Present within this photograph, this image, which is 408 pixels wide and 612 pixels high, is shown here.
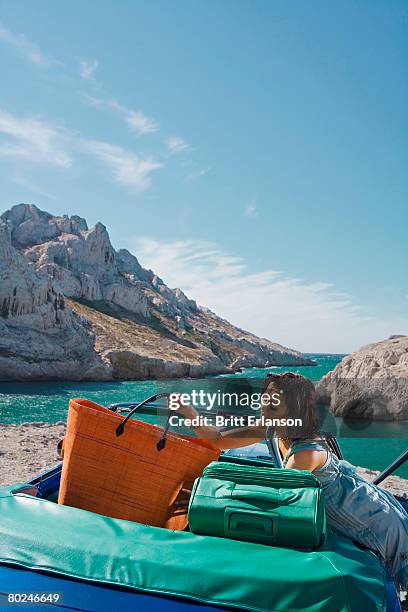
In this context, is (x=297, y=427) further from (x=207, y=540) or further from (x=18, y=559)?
(x=18, y=559)

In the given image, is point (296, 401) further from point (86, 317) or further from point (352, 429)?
point (86, 317)

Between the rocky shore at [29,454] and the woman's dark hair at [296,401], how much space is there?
569 cm

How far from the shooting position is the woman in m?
2.46

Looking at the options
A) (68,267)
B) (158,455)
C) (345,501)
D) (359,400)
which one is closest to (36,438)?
(158,455)

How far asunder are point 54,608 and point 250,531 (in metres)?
0.87

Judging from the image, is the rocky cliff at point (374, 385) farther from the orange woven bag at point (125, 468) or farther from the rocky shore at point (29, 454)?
the orange woven bag at point (125, 468)

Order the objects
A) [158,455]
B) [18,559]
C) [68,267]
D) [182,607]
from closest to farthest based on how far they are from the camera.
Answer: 1. [182,607]
2. [18,559]
3. [158,455]
4. [68,267]

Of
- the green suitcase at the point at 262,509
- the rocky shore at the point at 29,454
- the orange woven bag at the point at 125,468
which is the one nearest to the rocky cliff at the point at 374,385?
the rocky shore at the point at 29,454

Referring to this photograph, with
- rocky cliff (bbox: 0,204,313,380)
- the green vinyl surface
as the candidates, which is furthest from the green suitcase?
rocky cliff (bbox: 0,204,313,380)

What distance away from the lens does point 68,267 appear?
98.9 meters

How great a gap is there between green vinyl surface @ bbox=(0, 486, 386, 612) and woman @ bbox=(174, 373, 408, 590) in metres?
0.21

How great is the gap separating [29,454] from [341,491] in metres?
8.26

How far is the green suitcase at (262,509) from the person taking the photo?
6.79ft

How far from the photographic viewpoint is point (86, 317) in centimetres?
7775
